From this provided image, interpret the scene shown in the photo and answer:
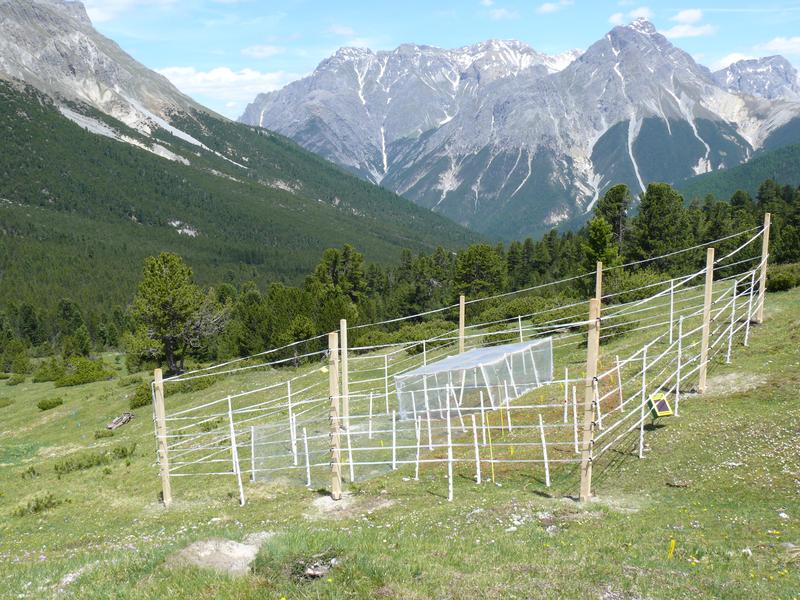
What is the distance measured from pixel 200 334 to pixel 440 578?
5160 centimetres

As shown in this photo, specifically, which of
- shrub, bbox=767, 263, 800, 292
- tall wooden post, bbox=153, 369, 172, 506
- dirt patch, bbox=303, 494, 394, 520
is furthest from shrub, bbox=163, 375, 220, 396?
shrub, bbox=767, 263, 800, 292

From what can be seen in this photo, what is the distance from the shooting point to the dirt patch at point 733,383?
18375mm

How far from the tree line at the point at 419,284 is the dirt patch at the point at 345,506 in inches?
1222

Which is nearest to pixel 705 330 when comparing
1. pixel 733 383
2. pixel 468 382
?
pixel 733 383

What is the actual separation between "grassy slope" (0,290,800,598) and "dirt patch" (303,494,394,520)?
0.12 meters

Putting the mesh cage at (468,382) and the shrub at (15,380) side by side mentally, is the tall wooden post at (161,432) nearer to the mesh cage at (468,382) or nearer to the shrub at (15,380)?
the mesh cage at (468,382)

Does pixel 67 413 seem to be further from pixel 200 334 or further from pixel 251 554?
pixel 251 554

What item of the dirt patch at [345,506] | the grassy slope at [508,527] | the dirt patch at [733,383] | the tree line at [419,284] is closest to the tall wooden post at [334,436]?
the dirt patch at [345,506]

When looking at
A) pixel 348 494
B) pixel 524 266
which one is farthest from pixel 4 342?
pixel 348 494

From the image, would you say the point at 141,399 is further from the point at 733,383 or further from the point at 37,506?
the point at 733,383

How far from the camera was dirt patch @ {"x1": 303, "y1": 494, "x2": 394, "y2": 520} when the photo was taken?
47.7ft

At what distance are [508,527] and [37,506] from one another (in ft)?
54.9

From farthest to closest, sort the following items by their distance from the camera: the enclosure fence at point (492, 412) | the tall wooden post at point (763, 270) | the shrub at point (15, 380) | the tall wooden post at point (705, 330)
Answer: the shrub at point (15, 380), the tall wooden post at point (763, 270), the tall wooden post at point (705, 330), the enclosure fence at point (492, 412)

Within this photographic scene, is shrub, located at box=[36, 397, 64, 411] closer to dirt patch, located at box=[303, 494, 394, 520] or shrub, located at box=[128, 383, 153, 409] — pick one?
shrub, located at box=[128, 383, 153, 409]
